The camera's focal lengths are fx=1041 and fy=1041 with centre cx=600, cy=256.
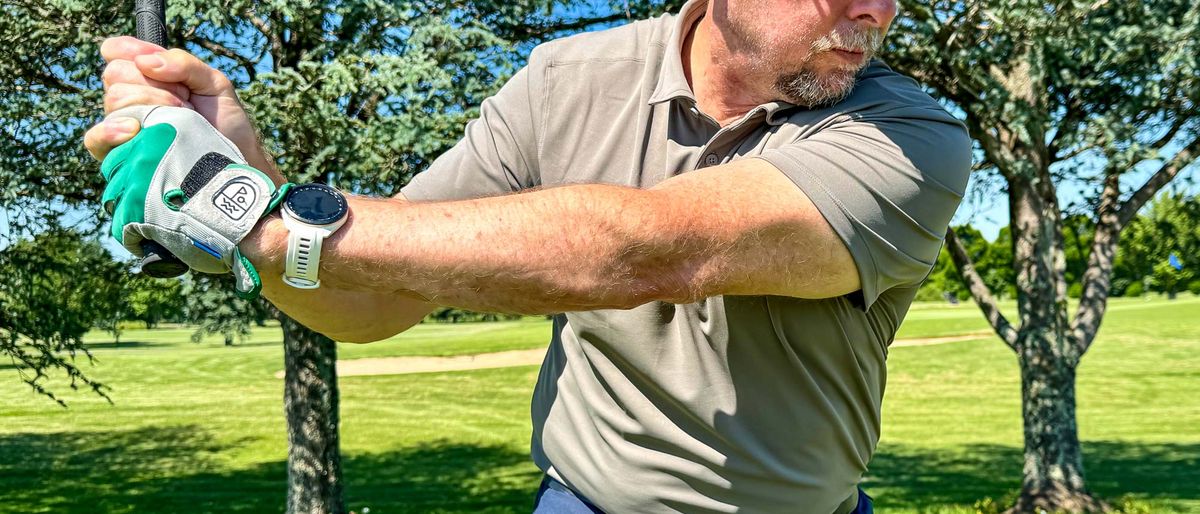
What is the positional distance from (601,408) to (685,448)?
8.2 inches

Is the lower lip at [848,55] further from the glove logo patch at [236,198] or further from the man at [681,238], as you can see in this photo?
the glove logo patch at [236,198]

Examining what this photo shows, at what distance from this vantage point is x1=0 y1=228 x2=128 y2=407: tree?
9.38 metres

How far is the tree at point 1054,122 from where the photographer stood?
26.4ft

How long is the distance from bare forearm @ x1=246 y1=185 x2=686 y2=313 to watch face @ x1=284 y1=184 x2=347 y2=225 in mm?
24

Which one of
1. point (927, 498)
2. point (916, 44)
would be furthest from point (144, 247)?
point (927, 498)

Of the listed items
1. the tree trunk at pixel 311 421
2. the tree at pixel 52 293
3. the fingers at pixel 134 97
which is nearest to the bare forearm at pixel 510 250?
the fingers at pixel 134 97

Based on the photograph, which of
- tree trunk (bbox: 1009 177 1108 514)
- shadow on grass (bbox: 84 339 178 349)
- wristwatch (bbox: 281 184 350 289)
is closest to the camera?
wristwatch (bbox: 281 184 350 289)

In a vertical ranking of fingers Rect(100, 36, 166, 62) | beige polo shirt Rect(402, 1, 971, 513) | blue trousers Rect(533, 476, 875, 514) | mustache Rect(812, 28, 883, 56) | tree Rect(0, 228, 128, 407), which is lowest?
tree Rect(0, 228, 128, 407)

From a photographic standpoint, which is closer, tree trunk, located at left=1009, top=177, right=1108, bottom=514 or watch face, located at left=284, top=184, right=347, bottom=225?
watch face, located at left=284, top=184, right=347, bottom=225

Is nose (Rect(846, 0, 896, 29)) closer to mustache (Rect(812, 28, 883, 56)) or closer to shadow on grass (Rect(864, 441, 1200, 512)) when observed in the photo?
mustache (Rect(812, 28, 883, 56))

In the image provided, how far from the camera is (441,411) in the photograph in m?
26.3

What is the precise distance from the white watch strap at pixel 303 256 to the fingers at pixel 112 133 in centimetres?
36

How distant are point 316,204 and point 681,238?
0.53m

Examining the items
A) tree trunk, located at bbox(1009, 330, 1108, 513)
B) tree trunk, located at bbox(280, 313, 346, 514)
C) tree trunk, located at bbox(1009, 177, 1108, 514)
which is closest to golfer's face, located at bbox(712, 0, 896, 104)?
tree trunk, located at bbox(280, 313, 346, 514)
